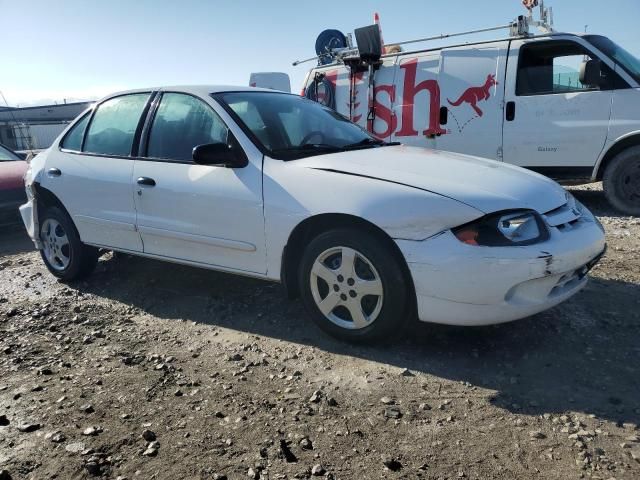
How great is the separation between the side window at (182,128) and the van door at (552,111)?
4.52 meters

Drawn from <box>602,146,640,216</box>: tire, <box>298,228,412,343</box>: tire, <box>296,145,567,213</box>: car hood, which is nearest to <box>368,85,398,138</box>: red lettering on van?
<box>602,146,640,216</box>: tire

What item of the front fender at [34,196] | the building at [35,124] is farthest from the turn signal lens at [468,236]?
the building at [35,124]

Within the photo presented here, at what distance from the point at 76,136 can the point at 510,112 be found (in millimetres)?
5120

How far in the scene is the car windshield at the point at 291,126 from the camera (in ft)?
12.0

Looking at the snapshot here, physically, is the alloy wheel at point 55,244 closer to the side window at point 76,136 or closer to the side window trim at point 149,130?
the side window at point 76,136

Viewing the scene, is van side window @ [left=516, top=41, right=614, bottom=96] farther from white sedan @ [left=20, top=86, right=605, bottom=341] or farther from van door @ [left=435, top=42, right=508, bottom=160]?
white sedan @ [left=20, top=86, right=605, bottom=341]

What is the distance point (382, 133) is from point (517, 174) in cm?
462

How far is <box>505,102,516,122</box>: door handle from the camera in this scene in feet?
22.6

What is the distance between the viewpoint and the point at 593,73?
6340 mm

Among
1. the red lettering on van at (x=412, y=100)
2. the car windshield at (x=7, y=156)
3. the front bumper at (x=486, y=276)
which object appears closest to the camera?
the front bumper at (x=486, y=276)

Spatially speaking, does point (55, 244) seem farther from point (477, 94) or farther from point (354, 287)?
point (477, 94)

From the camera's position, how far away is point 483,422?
2.47m

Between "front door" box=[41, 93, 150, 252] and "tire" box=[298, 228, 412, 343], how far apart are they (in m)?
1.63

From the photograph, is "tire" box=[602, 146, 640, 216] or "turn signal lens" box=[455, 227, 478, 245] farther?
"tire" box=[602, 146, 640, 216]
